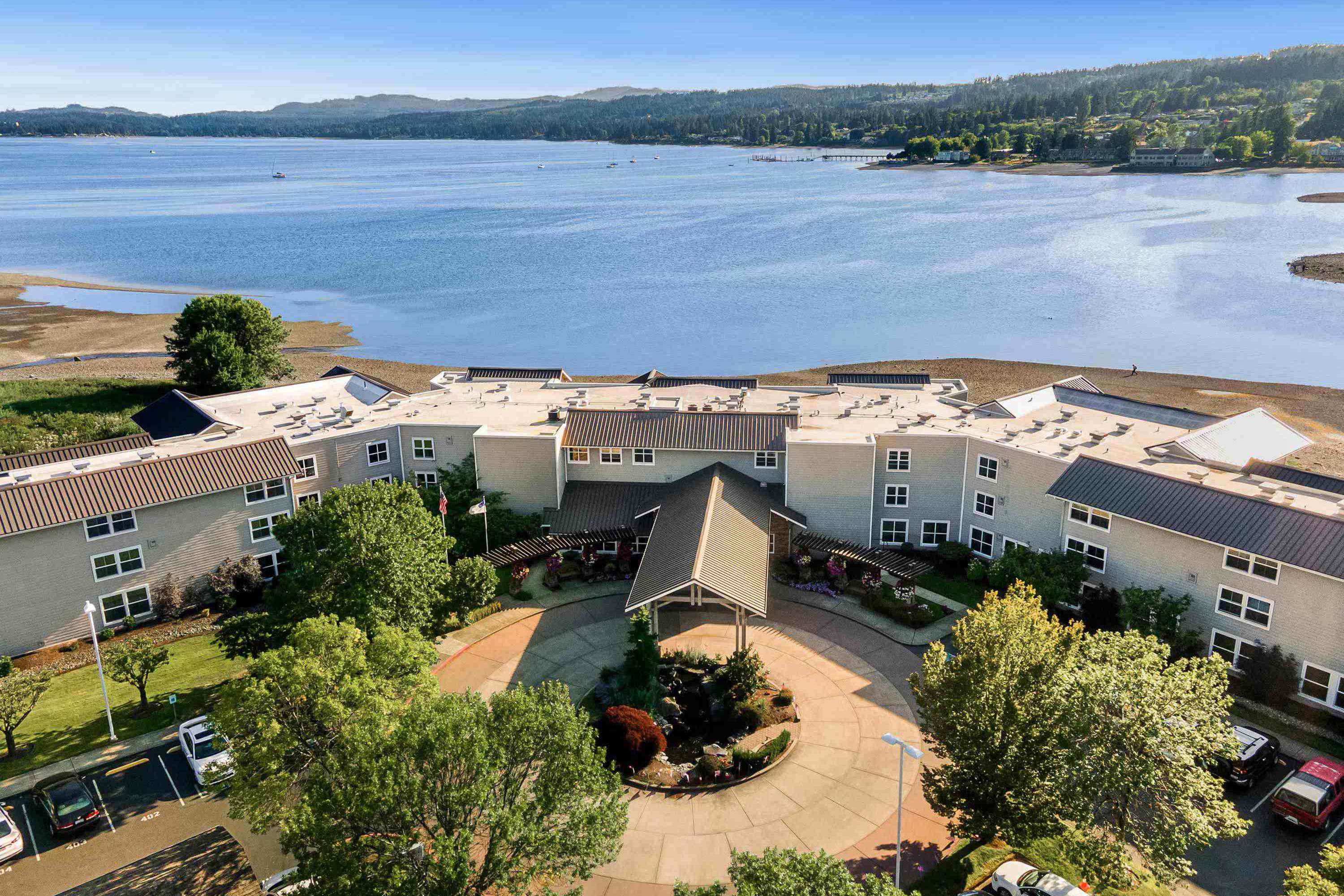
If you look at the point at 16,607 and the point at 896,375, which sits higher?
the point at 896,375

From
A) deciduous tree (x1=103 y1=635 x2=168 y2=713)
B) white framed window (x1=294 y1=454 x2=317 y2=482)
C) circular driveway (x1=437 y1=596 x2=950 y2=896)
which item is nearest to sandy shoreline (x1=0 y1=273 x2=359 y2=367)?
white framed window (x1=294 y1=454 x2=317 y2=482)

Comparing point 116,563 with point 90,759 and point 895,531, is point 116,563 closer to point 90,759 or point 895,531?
point 90,759

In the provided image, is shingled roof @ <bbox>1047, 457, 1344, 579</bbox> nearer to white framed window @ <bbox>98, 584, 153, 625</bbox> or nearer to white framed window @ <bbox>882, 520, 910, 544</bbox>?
white framed window @ <bbox>882, 520, 910, 544</bbox>

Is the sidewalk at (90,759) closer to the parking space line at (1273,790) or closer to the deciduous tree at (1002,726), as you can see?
the deciduous tree at (1002,726)

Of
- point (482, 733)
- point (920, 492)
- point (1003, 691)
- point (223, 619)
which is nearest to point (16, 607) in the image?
point (223, 619)

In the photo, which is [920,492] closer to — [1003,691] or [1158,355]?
[1003,691]

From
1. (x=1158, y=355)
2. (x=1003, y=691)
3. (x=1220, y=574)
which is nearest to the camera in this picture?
(x=1003, y=691)

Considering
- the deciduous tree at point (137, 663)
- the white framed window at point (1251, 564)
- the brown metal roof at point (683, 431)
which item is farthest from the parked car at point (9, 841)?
the white framed window at point (1251, 564)
